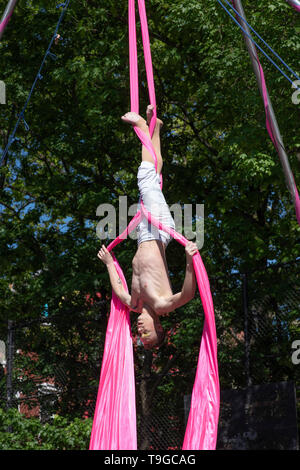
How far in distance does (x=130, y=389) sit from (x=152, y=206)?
1403 millimetres

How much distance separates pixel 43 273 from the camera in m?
11.8

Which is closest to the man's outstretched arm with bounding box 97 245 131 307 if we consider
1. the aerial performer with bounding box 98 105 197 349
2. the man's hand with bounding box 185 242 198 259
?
the aerial performer with bounding box 98 105 197 349

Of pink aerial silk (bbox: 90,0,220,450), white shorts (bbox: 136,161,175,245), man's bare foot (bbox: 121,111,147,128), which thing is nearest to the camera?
pink aerial silk (bbox: 90,0,220,450)

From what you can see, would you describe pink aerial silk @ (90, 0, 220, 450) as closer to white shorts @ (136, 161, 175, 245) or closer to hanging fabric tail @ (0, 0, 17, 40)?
white shorts @ (136, 161, 175, 245)

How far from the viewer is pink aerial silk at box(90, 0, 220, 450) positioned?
4441mm

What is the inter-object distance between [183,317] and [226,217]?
2.21 metres

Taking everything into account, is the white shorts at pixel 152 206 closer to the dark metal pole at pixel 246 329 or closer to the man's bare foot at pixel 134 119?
the man's bare foot at pixel 134 119

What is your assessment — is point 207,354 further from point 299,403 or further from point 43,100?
point 43,100

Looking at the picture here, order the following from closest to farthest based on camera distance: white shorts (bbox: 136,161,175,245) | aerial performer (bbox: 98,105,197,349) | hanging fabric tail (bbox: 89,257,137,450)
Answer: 1. hanging fabric tail (bbox: 89,257,137,450)
2. aerial performer (bbox: 98,105,197,349)
3. white shorts (bbox: 136,161,175,245)

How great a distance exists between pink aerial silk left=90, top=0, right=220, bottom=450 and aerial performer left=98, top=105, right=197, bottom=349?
3.3 inches

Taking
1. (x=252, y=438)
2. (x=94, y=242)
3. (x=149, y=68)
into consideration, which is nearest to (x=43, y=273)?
(x=94, y=242)

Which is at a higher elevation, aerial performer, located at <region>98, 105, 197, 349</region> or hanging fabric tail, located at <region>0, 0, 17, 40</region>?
hanging fabric tail, located at <region>0, 0, 17, 40</region>

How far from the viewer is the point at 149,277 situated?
5.02m

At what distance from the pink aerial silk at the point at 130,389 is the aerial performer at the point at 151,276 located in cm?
8
